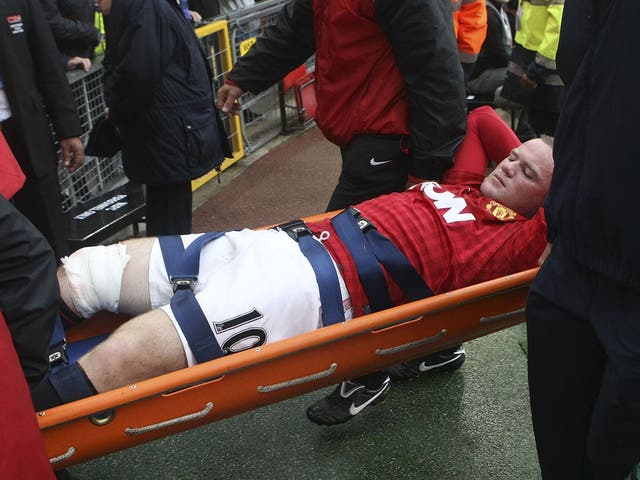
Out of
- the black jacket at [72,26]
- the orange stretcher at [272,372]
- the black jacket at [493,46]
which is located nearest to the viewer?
the orange stretcher at [272,372]

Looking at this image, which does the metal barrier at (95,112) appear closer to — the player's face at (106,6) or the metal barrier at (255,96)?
the metal barrier at (255,96)

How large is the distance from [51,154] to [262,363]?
2.21 meters

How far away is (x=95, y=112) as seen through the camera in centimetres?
477

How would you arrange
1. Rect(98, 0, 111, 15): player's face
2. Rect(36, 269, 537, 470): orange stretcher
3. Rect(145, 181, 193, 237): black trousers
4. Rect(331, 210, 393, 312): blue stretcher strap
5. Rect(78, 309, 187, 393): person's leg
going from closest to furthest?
1. Rect(36, 269, 537, 470): orange stretcher
2. Rect(78, 309, 187, 393): person's leg
3. Rect(331, 210, 393, 312): blue stretcher strap
4. Rect(98, 0, 111, 15): player's face
5. Rect(145, 181, 193, 237): black trousers

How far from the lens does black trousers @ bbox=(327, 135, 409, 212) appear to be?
2928mm

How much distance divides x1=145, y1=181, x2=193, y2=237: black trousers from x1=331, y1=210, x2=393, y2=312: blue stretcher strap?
5.32ft

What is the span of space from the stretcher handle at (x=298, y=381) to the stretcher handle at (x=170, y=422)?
17 cm

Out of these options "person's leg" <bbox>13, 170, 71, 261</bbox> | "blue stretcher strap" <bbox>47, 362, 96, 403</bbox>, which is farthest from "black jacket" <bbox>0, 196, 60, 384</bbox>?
"person's leg" <bbox>13, 170, 71, 261</bbox>

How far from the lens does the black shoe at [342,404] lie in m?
2.82

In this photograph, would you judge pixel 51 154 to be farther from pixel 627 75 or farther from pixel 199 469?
pixel 627 75

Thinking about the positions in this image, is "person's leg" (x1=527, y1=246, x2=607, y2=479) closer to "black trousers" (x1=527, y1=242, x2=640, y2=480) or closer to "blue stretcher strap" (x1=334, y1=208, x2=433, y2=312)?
"black trousers" (x1=527, y1=242, x2=640, y2=480)

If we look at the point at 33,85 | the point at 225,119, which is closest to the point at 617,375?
the point at 33,85

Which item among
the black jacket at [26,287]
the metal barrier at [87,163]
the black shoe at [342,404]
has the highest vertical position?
the black jacket at [26,287]

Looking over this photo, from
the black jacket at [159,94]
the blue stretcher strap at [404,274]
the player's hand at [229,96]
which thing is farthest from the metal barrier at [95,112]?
the blue stretcher strap at [404,274]
